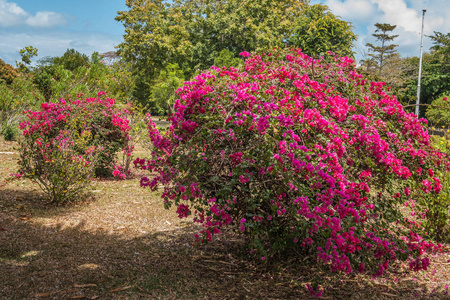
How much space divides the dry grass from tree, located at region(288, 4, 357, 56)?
8.24m

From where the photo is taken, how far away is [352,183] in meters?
2.88

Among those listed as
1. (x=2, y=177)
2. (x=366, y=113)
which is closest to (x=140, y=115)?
(x=2, y=177)

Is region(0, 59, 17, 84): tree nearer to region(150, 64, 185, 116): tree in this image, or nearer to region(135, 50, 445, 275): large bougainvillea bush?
region(150, 64, 185, 116): tree

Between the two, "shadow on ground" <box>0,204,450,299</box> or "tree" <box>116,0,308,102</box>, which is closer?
"shadow on ground" <box>0,204,450,299</box>

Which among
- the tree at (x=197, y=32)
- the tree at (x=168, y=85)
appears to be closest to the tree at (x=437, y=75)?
the tree at (x=197, y=32)

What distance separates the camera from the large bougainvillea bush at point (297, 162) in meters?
2.77

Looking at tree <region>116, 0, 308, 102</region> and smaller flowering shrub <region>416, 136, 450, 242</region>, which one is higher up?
tree <region>116, 0, 308, 102</region>

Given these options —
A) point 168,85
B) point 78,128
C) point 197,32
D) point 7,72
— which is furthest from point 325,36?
point 7,72

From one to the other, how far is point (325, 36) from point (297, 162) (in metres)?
9.89

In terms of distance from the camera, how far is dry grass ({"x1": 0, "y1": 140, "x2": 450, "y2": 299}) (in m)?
3.31

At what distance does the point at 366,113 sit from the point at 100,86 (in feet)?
48.5

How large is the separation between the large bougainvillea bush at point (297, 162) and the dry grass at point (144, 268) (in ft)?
1.30

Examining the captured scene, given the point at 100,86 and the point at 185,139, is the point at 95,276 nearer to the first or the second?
the point at 185,139

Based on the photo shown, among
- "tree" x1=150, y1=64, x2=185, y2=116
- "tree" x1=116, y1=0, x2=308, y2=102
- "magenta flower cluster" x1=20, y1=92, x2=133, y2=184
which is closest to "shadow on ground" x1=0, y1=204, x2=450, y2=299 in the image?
"magenta flower cluster" x1=20, y1=92, x2=133, y2=184
